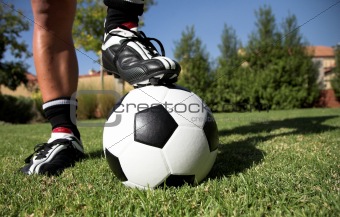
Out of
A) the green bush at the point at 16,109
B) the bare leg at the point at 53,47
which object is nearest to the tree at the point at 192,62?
the green bush at the point at 16,109

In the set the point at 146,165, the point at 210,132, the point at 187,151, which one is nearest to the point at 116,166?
the point at 146,165

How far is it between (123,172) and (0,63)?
73.3 ft

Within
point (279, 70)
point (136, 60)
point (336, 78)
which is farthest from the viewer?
point (336, 78)

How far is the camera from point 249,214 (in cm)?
115

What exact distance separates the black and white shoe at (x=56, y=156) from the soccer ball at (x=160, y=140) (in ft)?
1.84

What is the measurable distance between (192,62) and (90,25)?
6278 mm

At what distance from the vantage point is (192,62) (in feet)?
53.6

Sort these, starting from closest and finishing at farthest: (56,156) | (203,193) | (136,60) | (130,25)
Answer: (203,193), (136,60), (56,156), (130,25)

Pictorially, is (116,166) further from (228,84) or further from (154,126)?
(228,84)

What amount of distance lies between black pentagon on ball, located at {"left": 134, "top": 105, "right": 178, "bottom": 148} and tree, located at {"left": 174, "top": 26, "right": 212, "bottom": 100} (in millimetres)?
14027

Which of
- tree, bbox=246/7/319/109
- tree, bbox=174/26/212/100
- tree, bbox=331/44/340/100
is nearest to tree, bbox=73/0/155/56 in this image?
tree, bbox=174/26/212/100

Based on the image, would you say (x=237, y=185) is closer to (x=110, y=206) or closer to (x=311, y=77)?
(x=110, y=206)

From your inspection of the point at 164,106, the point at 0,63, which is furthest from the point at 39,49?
the point at 0,63

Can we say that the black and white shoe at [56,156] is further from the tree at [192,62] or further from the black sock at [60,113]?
the tree at [192,62]
